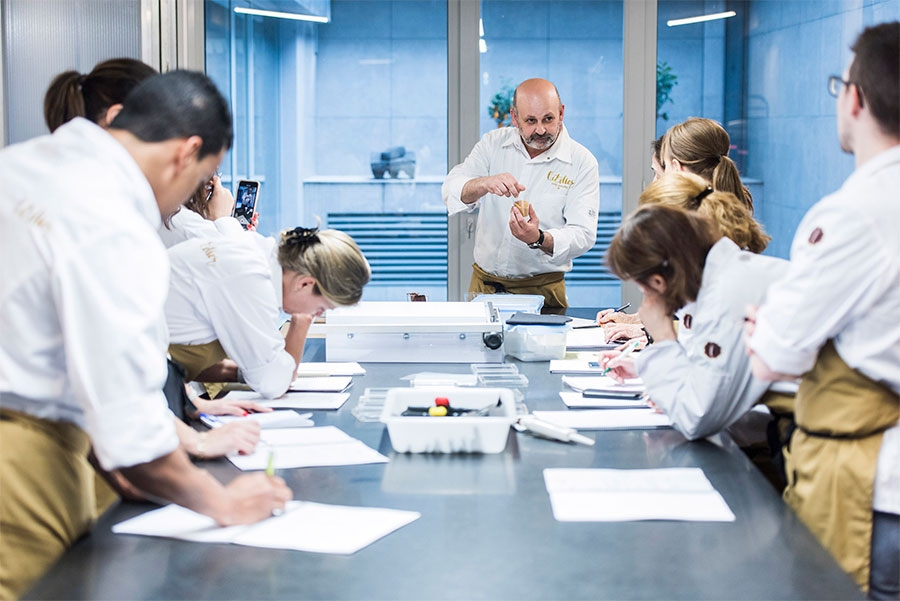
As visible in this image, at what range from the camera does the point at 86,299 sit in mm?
1413

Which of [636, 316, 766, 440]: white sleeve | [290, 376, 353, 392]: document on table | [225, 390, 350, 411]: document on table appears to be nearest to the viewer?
[636, 316, 766, 440]: white sleeve

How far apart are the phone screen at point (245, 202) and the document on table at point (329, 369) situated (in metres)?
0.90

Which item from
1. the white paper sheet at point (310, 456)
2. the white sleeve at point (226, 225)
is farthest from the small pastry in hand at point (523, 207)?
the white paper sheet at point (310, 456)

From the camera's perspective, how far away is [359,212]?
646 cm

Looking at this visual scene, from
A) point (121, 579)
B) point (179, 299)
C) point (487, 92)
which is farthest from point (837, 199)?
point (487, 92)

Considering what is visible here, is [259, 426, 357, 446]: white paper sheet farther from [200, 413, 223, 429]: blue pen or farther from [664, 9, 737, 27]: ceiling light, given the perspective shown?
[664, 9, 737, 27]: ceiling light

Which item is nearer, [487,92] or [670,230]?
[670,230]

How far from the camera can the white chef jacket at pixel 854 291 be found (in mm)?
1771

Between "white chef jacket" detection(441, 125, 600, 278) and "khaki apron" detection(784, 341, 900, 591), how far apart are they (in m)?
2.76

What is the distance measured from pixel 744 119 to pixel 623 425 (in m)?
4.28

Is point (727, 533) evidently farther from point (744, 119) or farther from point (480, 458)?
point (744, 119)

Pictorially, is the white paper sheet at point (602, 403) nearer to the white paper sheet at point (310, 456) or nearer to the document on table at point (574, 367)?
the document on table at point (574, 367)

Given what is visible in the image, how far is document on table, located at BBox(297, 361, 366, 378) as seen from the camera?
3.10 m

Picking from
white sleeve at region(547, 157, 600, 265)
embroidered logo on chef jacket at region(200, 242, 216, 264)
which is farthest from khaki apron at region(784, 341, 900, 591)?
white sleeve at region(547, 157, 600, 265)
